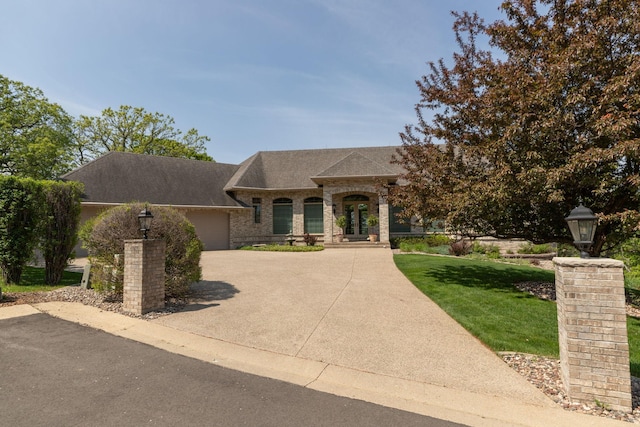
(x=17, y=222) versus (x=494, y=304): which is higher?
(x=17, y=222)

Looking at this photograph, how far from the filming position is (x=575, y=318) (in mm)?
3635

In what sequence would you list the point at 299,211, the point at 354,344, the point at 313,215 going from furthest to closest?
the point at 299,211, the point at 313,215, the point at 354,344

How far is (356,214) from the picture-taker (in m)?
22.9

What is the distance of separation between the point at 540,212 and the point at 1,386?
11.8m

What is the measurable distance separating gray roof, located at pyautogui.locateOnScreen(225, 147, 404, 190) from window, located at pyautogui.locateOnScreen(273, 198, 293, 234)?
1204mm

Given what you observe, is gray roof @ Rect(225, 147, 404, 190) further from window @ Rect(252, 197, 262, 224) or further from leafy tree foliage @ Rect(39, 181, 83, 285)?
leafy tree foliage @ Rect(39, 181, 83, 285)

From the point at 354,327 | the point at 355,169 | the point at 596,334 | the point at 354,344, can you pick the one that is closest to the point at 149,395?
the point at 354,344

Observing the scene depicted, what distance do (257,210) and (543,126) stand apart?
19138mm

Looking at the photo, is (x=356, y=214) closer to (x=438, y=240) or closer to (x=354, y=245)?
(x=354, y=245)

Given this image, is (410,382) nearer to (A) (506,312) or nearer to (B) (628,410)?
(B) (628,410)

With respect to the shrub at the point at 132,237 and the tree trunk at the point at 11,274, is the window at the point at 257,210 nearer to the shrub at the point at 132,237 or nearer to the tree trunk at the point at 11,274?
the tree trunk at the point at 11,274

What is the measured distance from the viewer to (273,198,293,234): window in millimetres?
23188

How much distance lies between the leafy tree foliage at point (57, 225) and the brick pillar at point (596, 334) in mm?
12184

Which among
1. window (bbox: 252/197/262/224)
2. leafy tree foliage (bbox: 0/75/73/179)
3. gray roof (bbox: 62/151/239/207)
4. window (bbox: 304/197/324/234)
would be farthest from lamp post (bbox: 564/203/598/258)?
leafy tree foliage (bbox: 0/75/73/179)
